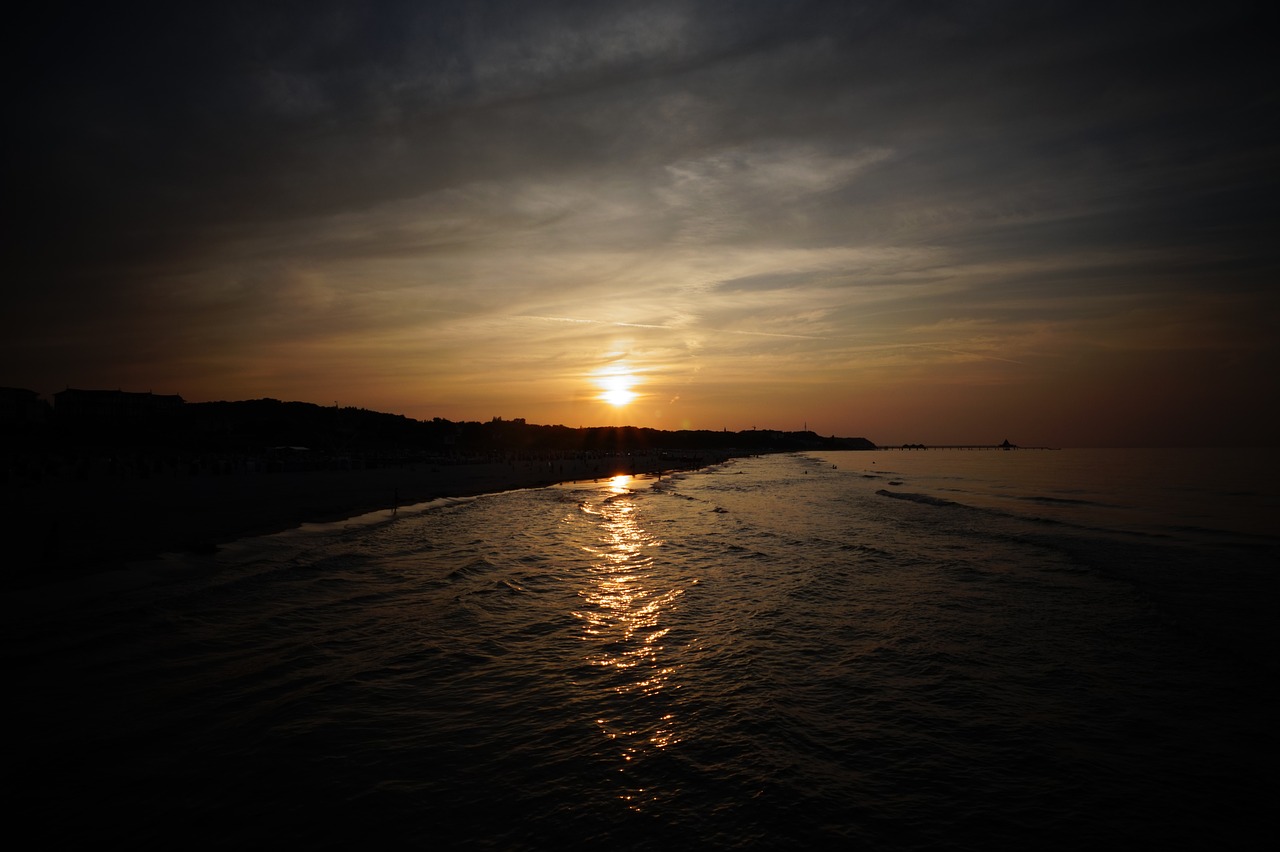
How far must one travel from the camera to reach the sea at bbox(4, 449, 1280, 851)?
732 cm

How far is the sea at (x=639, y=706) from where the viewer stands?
7.32 meters

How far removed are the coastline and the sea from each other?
268 cm

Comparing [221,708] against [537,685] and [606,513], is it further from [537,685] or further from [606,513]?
[606,513]

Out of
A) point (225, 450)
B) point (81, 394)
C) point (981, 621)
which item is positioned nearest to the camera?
point (981, 621)

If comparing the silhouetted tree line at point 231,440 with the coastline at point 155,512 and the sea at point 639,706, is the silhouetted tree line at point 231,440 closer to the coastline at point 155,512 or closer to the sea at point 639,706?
the coastline at point 155,512

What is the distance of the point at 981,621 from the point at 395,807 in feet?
49.9

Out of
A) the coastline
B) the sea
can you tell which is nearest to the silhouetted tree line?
the coastline

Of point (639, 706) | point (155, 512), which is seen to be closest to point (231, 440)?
point (155, 512)

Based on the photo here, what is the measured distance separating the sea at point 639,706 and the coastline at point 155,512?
268 centimetres

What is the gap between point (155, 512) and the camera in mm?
31781

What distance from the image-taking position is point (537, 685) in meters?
11.5

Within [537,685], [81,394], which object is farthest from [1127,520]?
[81,394]

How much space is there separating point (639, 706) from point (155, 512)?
111 ft

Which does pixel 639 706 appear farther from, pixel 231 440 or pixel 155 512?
pixel 231 440
